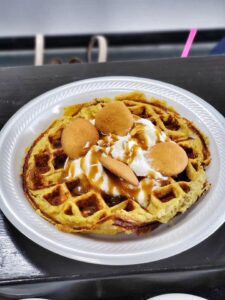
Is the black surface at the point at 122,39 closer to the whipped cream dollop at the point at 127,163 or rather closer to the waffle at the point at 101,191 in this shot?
the waffle at the point at 101,191

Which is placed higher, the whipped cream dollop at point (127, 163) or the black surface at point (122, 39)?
the black surface at point (122, 39)

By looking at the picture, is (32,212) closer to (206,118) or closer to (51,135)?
(51,135)

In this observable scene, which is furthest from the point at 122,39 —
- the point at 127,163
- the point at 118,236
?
the point at 118,236

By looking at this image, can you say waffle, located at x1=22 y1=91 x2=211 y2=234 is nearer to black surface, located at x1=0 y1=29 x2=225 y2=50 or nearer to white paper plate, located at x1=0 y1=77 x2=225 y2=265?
white paper plate, located at x1=0 y1=77 x2=225 y2=265

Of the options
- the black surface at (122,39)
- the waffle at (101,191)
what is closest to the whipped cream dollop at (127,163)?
the waffle at (101,191)

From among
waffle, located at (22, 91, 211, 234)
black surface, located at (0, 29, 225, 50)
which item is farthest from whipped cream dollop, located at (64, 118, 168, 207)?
black surface, located at (0, 29, 225, 50)
